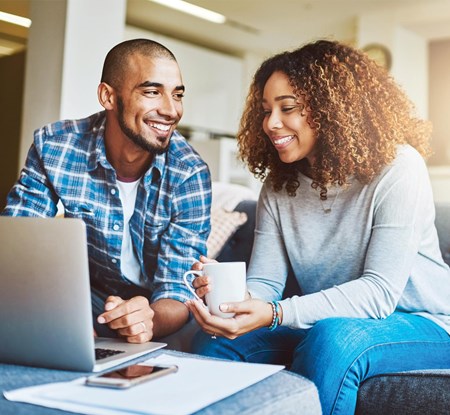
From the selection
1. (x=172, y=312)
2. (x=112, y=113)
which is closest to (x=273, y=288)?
(x=172, y=312)

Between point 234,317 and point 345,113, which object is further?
point 345,113

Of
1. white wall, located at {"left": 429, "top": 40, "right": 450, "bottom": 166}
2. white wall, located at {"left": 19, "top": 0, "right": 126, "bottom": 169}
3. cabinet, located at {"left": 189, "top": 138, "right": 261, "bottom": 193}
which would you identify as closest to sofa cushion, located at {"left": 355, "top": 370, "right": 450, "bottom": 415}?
white wall, located at {"left": 19, "top": 0, "right": 126, "bottom": 169}

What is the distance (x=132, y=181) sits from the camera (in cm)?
167

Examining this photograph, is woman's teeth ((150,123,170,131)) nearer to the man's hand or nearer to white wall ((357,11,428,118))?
the man's hand

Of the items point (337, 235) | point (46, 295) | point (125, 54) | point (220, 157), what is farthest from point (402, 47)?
point (46, 295)

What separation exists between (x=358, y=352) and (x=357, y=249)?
0.96 feet

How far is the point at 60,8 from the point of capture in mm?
3191

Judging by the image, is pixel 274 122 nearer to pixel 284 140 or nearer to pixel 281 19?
pixel 284 140

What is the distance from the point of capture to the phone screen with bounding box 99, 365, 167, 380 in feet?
2.71

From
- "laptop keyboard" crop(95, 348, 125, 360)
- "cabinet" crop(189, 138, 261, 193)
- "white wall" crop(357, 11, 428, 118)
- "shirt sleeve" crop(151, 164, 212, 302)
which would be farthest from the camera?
"white wall" crop(357, 11, 428, 118)

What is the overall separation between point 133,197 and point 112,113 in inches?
9.0

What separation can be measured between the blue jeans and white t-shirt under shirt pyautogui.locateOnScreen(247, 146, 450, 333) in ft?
0.16

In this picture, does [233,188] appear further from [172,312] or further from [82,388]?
[82,388]

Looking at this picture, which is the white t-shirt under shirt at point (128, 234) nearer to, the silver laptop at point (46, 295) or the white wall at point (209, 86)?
the silver laptop at point (46, 295)
